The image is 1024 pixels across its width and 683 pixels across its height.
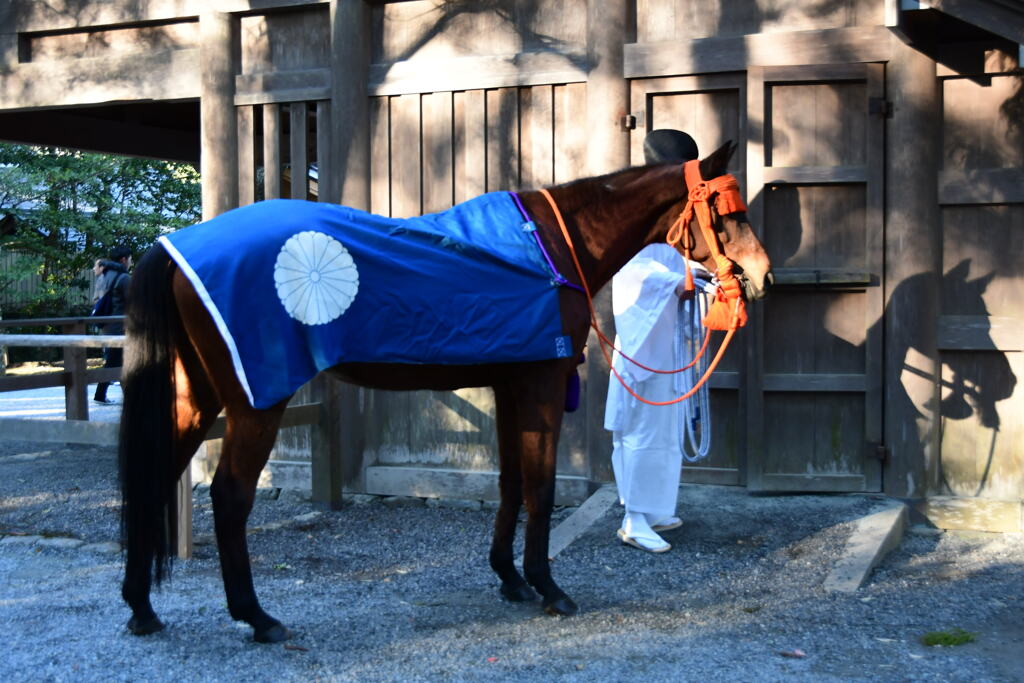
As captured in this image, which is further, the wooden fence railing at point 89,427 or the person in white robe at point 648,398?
the wooden fence railing at point 89,427

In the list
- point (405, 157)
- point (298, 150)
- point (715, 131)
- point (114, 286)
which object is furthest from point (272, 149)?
point (114, 286)

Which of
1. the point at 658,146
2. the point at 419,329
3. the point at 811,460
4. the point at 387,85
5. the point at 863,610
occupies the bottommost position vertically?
the point at 863,610

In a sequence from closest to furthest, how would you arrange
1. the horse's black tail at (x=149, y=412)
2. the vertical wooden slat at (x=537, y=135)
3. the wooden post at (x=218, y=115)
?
the horse's black tail at (x=149, y=412) < the vertical wooden slat at (x=537, y=135) < the wooden post at (x=218, y=115)

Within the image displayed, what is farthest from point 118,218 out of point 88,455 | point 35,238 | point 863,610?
point 863,610

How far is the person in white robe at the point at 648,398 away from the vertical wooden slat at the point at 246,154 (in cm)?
279

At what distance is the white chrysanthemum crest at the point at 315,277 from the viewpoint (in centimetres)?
363

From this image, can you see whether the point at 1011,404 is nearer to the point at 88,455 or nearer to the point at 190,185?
the point at 88,455

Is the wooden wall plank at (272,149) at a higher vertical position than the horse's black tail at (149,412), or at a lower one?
higher

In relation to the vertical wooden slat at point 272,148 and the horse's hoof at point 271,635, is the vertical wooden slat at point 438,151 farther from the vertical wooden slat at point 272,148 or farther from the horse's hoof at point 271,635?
the horse's hoof at point 271,635

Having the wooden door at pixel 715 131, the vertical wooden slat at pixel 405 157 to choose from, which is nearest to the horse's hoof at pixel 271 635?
the wooden door at pixel 715 131

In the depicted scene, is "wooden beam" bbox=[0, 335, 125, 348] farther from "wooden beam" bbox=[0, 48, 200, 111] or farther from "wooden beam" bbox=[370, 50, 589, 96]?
"wooden beam" bbox=[370, 50, 589, 96]

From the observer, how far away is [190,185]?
21109 mm

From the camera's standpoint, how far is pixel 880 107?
17.8ft

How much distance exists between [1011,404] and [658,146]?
241 cm
